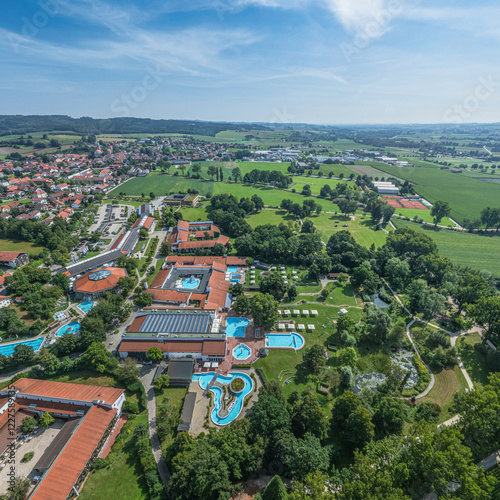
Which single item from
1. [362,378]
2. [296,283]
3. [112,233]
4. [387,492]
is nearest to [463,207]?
[296,283]

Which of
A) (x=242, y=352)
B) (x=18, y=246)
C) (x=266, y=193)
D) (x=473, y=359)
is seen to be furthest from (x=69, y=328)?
(x=266, y=193)

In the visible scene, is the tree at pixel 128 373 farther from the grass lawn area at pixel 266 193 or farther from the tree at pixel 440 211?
the tree at pixel 440 211

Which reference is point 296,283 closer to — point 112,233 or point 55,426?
point 55,426

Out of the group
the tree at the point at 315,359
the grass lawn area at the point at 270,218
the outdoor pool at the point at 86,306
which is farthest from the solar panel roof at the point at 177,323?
Result: the grass lawn area at the point at 270,218

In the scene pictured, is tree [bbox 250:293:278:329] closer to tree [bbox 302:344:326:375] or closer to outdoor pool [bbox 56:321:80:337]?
tree [bbox 302:344:326:375]

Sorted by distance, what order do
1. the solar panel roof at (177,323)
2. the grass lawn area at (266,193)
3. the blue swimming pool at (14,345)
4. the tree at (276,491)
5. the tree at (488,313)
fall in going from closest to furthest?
the tree at (276,491) → the blue swimming pool at (14,345) → the tree at (488,313) → the solar panel roof at (177,323) → the grass lawn area at (266,193)
